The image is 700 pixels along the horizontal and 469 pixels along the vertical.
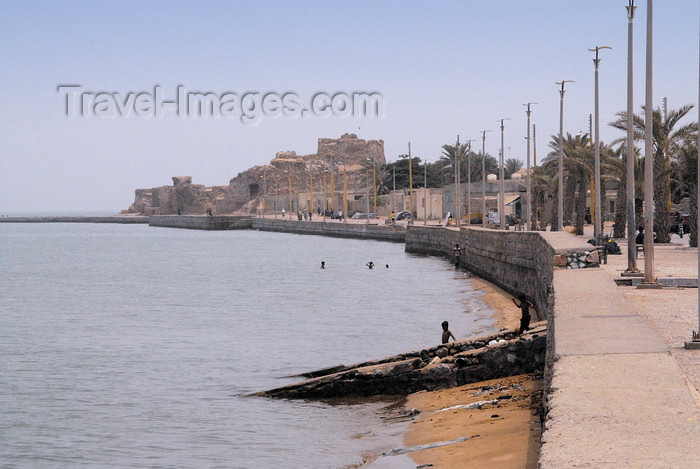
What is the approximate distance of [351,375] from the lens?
595 inches

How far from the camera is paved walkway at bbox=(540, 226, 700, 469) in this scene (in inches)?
234

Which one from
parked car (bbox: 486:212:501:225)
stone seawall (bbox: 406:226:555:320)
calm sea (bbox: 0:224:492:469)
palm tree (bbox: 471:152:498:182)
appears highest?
palm tree (bbox: 471:152:498:182)

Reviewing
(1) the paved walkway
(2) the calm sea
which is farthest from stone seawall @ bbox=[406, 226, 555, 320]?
(1) the paved walkway

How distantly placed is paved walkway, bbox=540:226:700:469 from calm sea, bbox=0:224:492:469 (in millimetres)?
2695

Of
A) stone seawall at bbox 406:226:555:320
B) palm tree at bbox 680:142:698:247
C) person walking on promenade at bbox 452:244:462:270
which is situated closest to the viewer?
stone seawall at bbox 406:226:555:320

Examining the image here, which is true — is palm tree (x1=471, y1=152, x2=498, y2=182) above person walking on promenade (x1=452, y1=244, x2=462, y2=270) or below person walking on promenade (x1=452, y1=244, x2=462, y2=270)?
above

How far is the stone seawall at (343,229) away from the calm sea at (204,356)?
30010mm

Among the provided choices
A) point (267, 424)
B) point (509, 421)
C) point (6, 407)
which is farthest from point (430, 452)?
point (6, 407)

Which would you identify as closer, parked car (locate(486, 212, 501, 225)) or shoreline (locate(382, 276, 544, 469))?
shoreline (locate(382, 276, 544, 469))

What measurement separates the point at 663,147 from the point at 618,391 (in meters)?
31.3

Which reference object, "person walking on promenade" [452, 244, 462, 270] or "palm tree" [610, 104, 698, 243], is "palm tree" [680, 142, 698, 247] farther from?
"person walking on promenade" [452, 244, 462, 270]

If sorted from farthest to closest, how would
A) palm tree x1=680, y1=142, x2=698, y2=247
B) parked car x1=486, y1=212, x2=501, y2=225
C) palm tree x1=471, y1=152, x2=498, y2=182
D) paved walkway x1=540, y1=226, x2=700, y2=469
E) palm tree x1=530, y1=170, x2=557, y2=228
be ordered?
palm tree x1=471, y1=152, x2=498, y2=182
parked car x1=486, y1=212, x2=501, y2=225
palm tree x1=530, y1=170, x2=557, y2=228
palm tree x1=680, y1=142, x2=698, y2=247
paved walkway x1=540, y1=226, x2=700, y2=469

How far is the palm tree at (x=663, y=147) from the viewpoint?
3647 centimetres

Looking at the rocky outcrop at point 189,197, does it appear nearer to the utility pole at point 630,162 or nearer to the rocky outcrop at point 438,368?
the utility pole at point 630,162
